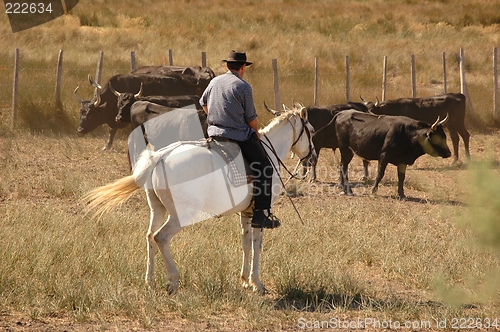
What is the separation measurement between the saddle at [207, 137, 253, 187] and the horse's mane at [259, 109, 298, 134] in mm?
837

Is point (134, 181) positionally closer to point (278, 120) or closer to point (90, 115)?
point (278, 120)

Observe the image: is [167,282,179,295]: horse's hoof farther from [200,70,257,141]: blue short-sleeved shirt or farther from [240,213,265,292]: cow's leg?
[200,70,257,141]: blue short-sleeved shirt

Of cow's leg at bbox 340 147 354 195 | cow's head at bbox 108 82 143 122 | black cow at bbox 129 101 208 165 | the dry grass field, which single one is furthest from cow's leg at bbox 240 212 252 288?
cow's head at bbox 108 82 143 122

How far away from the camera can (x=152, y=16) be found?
33.5m

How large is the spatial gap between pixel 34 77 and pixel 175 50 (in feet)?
24.6

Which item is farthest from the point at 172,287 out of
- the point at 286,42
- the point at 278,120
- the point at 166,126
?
the point at 286,42

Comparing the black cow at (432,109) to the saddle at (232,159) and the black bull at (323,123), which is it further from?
the saddle at (232,159)

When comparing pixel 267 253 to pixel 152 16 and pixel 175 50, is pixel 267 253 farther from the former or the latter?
pixel 152 16

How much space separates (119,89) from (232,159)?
10651 mm

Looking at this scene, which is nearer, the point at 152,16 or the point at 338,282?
the point at 338,282

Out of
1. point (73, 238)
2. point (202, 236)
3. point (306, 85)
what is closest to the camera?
point (73, 238)

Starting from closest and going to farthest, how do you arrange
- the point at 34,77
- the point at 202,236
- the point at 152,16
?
the point at 202,236 < the point at 34,77 < the point at 152,16

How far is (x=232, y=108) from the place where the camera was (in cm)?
658

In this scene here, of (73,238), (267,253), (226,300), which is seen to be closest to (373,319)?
(226,300)
